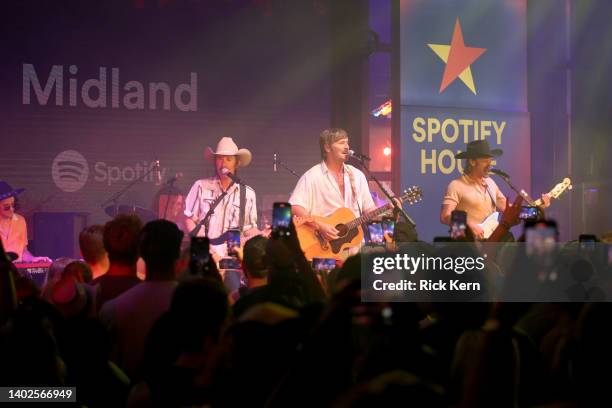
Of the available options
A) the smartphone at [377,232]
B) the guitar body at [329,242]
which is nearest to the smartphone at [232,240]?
the smartphone at [377,232]

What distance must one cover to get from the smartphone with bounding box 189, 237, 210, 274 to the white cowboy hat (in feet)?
23.3

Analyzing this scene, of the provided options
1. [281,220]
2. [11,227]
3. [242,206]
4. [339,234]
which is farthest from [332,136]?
[281,220]

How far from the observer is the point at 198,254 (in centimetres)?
325

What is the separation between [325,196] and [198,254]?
5.98 m

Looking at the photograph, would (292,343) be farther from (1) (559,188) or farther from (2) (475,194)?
(1) (559,188)

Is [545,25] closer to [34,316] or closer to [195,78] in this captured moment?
[195,78]

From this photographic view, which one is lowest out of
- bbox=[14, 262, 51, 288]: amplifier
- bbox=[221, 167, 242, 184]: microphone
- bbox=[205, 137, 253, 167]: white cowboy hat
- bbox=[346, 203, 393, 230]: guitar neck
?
bbox=[14, 262, 51, 288]: amplifier

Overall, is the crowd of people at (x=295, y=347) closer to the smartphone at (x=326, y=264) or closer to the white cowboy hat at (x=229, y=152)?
the smartphone at (x=326, y=264)

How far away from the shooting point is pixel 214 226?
9.56 meters

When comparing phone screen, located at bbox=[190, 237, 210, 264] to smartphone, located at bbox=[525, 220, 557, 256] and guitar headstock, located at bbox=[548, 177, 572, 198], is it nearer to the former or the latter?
smartphone, located at bbox=[525, 220, 557, 256]

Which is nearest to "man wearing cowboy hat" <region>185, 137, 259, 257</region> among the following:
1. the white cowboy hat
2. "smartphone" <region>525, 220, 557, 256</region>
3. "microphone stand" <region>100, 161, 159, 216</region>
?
the white cowboy hat

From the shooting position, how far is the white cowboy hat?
1037 centimetres

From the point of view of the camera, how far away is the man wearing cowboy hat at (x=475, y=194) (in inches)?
347

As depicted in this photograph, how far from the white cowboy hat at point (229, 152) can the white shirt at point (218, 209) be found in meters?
0.76
